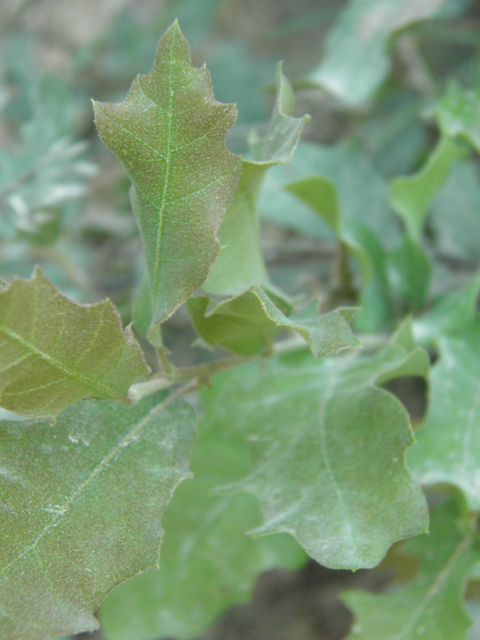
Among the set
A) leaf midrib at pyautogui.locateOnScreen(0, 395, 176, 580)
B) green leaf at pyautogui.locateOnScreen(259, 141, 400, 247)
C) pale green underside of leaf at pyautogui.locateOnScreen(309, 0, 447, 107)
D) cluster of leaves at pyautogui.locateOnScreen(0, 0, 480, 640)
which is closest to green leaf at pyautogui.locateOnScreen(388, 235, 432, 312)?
cluster of leaves at pyautogui.locateOnScreen(0, 0, 480, 640)

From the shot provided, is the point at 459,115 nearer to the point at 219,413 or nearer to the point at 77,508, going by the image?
the point at 219,413

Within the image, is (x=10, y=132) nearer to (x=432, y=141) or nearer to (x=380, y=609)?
(x=432, y=141)

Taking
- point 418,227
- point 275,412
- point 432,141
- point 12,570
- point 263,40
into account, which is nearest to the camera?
point 12,570

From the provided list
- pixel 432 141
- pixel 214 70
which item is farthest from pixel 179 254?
pixel 214 70

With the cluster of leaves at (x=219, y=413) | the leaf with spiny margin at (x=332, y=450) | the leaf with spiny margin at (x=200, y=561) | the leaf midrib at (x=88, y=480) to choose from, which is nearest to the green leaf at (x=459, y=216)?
the cluster of leaves at (x=219, y=413)

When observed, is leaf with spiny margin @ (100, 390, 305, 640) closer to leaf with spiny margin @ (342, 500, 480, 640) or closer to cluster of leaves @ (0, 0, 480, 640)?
cluster of leaves @ (0, 0, 480, 640)

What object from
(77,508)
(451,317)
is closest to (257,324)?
(77,508)
